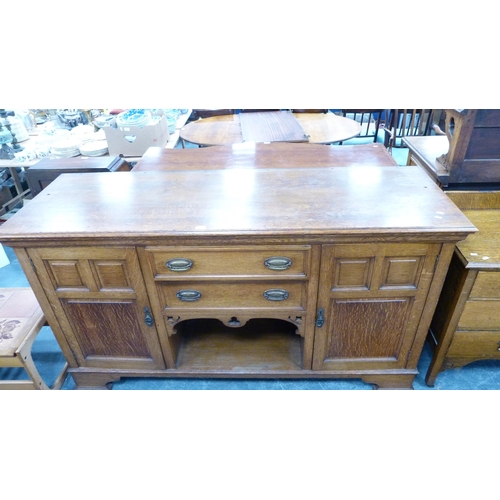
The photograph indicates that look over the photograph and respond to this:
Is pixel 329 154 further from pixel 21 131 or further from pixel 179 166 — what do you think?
pixel 21 131

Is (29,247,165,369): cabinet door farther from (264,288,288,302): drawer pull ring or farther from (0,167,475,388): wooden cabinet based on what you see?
(264,288,288,302): drawer pull ring

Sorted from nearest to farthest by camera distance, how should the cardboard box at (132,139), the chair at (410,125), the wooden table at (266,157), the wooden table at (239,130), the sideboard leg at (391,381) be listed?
1. the sideboard leg at (391,381)
2. the wooden table at (266,157)
3. the cardboard box at (132,139)
4. the wooden table at (239,130)
5. the chair at (410,125)

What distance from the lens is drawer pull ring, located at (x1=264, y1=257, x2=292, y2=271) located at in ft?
3.84

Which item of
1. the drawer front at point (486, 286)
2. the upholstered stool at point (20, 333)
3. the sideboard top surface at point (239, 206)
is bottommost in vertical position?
the upholstered stool at point (20, 333)

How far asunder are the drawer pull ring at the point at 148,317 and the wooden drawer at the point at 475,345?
48.3 inches

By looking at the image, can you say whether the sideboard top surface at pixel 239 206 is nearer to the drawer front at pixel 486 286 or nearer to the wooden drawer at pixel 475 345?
the drawer front at pixel 486 286

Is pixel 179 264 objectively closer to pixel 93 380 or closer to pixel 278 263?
pixel 278 263

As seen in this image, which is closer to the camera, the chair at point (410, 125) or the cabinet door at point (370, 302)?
the cabinet door at point (370, 302)

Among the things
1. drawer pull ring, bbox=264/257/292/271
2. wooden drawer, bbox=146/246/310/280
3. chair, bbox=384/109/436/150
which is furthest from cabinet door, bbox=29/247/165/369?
chair, bbox=384/109/436/150

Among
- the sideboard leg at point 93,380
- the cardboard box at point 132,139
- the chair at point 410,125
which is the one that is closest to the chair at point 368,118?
the chair at point 410,125

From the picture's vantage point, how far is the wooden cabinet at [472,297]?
49.6 inches

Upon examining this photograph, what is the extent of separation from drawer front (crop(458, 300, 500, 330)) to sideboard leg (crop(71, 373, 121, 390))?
4.87ft
